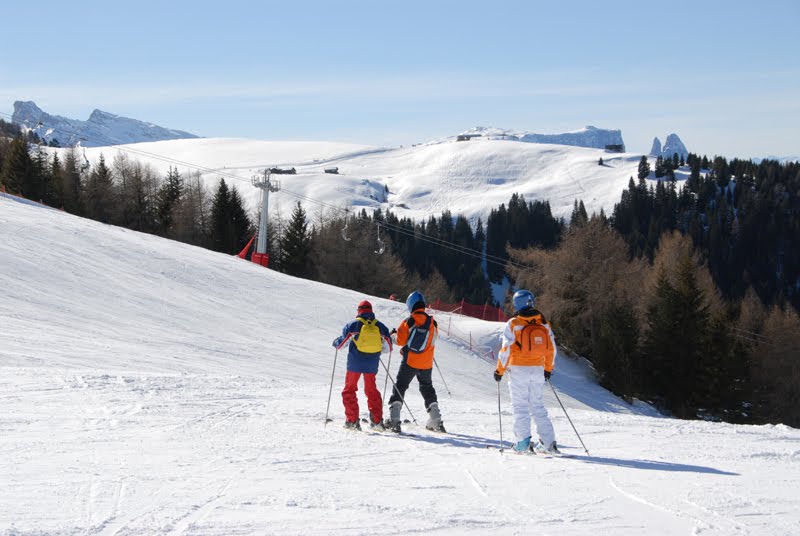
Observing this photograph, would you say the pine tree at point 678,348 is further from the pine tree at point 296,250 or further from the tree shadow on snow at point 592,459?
the pine tree at point 296,250

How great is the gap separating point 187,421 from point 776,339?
155ft

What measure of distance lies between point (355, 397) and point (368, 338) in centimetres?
84

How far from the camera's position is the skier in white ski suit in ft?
27.8

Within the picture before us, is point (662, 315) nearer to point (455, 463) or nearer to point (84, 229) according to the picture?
point (84, 229)

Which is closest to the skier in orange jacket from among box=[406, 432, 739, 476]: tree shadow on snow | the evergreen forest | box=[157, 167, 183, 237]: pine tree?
box=[406, 432, 739, 476]: tree shadow on snow

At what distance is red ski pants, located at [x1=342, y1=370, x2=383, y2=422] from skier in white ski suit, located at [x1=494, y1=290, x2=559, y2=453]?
2.14m

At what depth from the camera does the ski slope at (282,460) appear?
5297 mm

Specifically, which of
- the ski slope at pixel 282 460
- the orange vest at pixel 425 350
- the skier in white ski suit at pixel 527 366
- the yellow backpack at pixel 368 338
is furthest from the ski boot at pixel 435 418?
the skier in white ski suit at pixel 527 366

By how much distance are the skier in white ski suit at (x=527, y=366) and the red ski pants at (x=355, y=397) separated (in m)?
2.14

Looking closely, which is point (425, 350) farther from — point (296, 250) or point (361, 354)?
point (296, 250)

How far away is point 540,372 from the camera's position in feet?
28.0

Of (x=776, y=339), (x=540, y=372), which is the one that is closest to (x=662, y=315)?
(x=776, y=339)

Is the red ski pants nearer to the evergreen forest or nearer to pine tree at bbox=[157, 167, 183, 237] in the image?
the evergreen forest

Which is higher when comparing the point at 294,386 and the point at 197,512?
the point at 197,512
